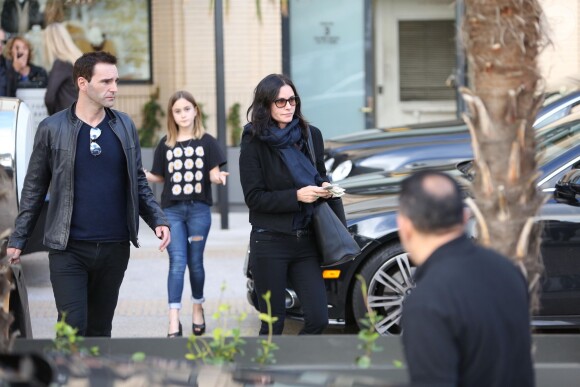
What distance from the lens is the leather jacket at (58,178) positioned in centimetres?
561

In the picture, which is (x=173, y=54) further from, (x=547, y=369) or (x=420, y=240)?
(x=420, y=240)

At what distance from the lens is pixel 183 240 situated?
775 cm

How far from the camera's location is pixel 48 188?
231 inches

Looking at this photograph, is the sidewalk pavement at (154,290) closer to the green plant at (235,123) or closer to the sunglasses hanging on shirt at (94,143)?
the green plant at (235,123)

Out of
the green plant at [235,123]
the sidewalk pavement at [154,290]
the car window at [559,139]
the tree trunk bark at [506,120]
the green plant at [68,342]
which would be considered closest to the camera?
the tree trunk bark at [506,120]

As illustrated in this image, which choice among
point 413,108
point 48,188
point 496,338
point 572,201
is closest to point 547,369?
point 496,338

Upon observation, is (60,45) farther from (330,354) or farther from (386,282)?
(330,354)

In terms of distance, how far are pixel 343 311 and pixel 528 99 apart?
3.23 metres

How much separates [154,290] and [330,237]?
4070 mm

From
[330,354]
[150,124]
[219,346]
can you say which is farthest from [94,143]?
[150,124]

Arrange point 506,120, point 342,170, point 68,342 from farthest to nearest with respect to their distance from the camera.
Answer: point 342,170, point 68,342, point 506,120

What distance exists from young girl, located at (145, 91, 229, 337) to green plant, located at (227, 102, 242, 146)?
600 cm

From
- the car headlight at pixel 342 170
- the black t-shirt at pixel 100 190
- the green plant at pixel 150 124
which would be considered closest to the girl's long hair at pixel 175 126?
the black t-shirt at pixel 100 190

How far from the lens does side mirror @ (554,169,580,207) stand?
6578 mm
